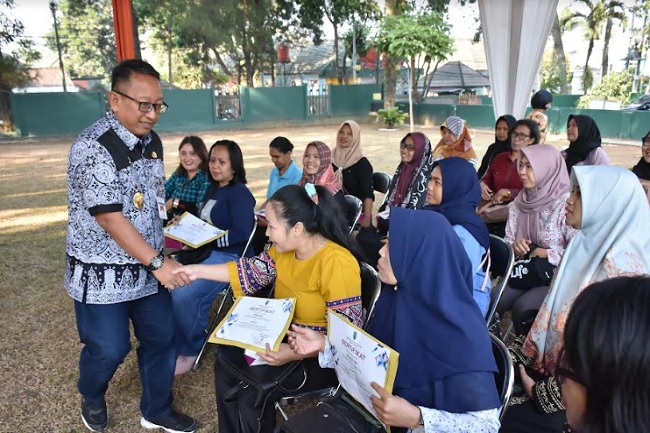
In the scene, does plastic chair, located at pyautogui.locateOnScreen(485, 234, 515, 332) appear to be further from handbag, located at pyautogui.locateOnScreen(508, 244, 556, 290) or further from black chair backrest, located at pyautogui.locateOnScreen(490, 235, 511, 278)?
handbag, located at pyautogui.locateOnScreen(508, 244, 556, 290)

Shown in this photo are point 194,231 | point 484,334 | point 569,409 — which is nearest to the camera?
point 569,409

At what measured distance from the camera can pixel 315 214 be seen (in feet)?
7.22

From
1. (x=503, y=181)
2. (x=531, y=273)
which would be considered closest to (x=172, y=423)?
(x=531, y=273)

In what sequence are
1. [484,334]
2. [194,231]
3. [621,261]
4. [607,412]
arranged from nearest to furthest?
[607,412] < [484,334] < [621,261] < [194,231]

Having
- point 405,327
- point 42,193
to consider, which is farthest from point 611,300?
point 42,193

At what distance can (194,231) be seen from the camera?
9.98ft

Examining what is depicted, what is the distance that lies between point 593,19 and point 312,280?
117 feet

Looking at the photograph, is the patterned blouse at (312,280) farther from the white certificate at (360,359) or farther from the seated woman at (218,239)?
the seated woman at (218,239)

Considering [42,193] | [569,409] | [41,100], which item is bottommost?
[42,193]

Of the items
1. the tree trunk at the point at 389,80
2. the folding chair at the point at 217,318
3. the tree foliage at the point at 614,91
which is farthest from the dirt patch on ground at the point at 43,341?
the tree foliage at the point at 614,91

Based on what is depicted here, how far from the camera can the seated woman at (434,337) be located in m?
1.43

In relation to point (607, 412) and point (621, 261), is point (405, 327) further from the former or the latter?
point (621, 261)

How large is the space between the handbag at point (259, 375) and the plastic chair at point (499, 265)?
116cm

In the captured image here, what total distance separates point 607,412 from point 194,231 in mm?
2565
